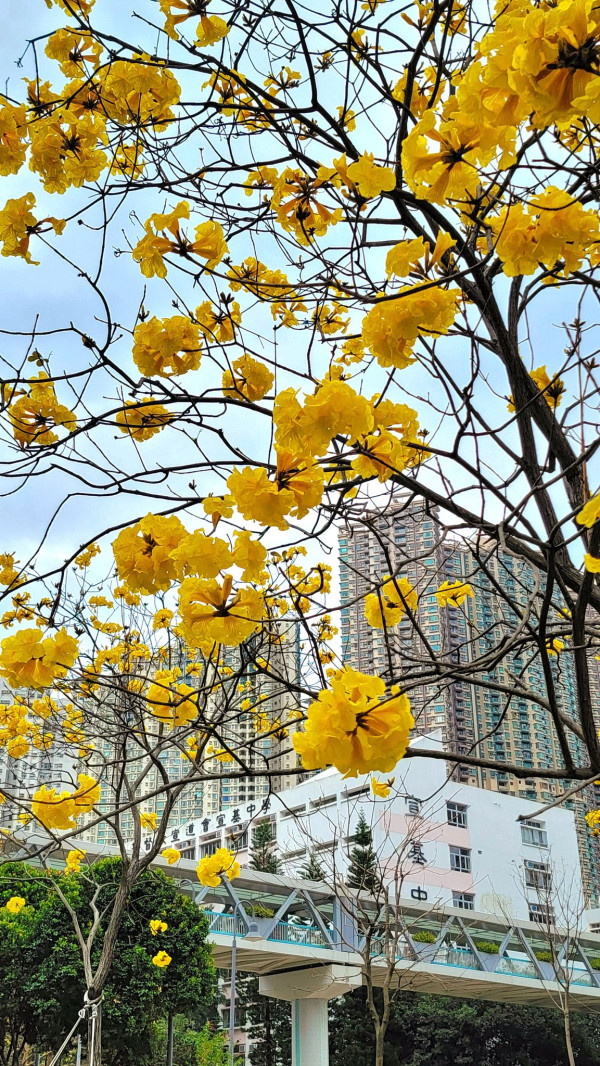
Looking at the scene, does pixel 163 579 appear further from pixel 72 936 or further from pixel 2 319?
pixel 72 936

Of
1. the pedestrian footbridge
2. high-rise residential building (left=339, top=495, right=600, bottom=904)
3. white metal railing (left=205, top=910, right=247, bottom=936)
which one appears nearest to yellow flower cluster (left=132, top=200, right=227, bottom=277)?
high-rise residential building (left=339, top=495, right=600, bottom=904)

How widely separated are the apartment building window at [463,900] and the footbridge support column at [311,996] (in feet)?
33.8

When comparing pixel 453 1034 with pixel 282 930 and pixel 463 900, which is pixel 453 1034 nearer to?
pixel 463 900

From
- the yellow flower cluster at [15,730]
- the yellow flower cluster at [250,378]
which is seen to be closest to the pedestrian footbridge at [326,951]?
the yellow flower cluster at [15,730]

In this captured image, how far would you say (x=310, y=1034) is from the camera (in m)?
15.0

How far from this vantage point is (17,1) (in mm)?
1763

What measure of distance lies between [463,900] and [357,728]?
88.4ft

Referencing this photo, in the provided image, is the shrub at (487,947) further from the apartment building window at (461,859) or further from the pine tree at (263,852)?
the apartment building window at (461,859)

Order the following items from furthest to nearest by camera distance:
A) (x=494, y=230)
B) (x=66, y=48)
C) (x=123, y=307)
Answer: (x=123, y=307) → (x=66, y=48) → (x=494, y=230)

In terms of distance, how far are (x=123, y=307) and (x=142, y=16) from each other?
0.62m

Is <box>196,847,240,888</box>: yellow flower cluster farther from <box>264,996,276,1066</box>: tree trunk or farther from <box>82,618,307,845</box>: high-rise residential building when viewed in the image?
<box>264,996,276,1066</box>: tree trunk

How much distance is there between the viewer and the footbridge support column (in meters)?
14.6

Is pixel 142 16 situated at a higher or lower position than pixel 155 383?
higher

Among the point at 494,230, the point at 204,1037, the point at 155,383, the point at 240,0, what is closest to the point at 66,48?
the point at 240,0
